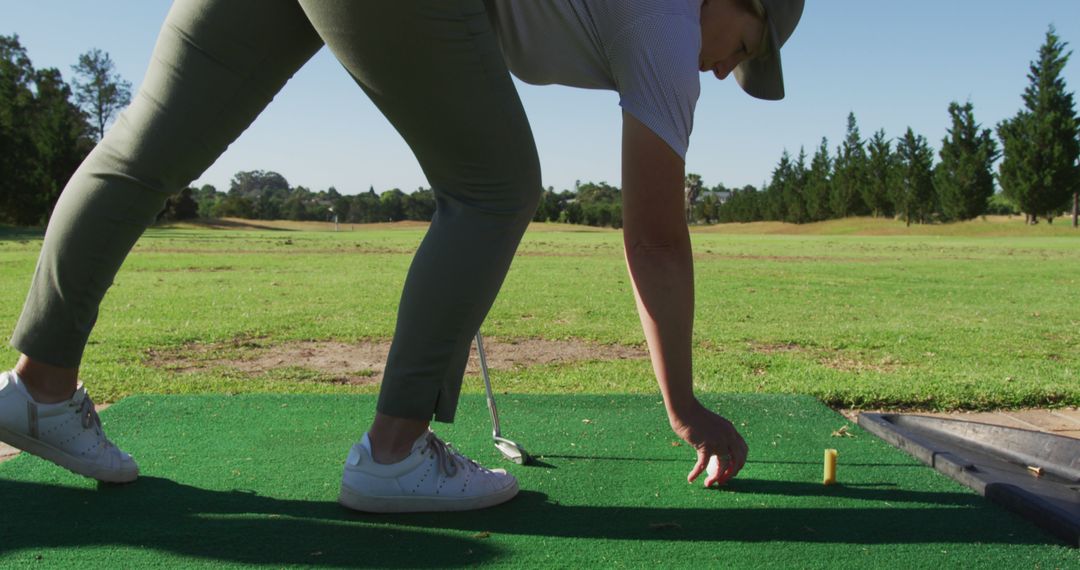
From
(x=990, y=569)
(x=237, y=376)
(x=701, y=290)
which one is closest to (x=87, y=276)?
(x=990, y=569)

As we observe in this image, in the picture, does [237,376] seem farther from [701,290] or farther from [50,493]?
[701,290]

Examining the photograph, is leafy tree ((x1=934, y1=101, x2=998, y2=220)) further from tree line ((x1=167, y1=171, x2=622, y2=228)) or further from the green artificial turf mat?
the green artificial turf mat

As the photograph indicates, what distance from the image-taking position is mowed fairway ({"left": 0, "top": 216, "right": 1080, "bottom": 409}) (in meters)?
3.94

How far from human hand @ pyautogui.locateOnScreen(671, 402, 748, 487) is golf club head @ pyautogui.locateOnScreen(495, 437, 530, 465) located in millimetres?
590

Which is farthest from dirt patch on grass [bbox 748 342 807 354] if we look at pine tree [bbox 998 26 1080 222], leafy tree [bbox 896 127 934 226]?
leafy tree [bbox 896 127 934 226]

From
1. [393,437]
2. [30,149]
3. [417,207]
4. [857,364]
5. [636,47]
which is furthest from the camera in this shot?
[417,207]

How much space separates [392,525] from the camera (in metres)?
1.84

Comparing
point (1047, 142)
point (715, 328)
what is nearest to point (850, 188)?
point (1047, 142)

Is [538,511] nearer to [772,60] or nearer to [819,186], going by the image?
[772,60]

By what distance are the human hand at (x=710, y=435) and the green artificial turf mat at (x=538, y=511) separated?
15cm

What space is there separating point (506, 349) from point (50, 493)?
3.54 meters

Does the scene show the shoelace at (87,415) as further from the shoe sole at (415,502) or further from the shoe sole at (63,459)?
the shoe sole at (415,502)

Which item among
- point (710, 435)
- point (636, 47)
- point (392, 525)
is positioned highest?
point (636, 47)

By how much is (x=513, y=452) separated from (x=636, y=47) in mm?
1247
